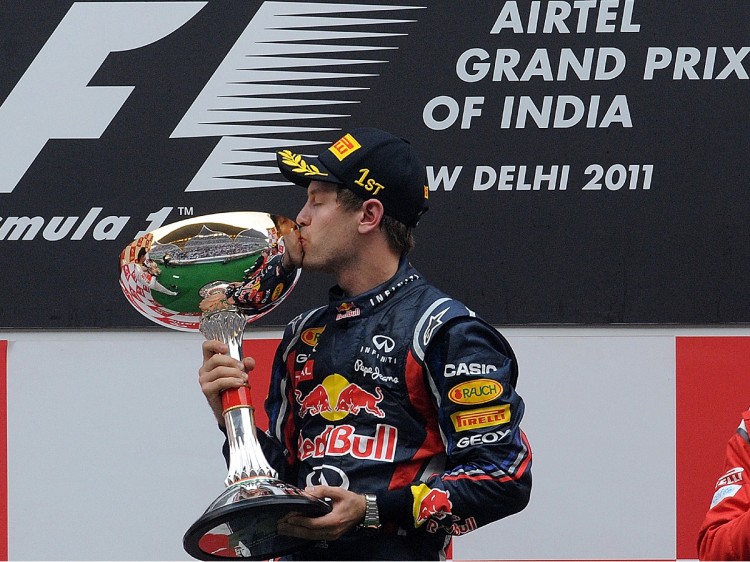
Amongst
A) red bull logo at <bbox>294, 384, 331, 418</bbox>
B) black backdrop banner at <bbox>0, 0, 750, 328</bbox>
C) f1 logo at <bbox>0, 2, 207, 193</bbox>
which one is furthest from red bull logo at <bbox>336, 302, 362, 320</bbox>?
f1 logo at <bbox>0, 2, 207, 193</bbox>

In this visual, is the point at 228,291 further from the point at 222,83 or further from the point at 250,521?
the point at 222,83

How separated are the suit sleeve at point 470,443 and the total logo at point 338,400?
95 mm

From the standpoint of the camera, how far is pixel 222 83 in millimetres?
2359

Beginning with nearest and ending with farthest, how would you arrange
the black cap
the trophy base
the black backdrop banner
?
the trophy base → the black cap → the black backdrop banner

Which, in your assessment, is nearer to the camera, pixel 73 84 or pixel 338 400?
pixel 338 400

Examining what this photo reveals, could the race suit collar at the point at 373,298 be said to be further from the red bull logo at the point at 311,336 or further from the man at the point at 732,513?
the man at the point at 732,513

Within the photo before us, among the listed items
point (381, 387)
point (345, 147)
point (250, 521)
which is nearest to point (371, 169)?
Result: point (345, 147)

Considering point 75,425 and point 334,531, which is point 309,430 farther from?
point 75,425

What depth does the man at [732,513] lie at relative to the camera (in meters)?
1.63

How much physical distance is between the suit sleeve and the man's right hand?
280 mm

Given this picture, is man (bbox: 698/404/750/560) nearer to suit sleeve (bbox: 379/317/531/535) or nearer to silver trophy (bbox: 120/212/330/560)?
suit sleeve (bbox: 379/317/531/535)

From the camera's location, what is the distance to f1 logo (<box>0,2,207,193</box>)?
2359 millimetres

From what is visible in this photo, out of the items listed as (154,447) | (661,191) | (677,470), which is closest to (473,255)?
(661,191)

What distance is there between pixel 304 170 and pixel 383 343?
0.95ft
